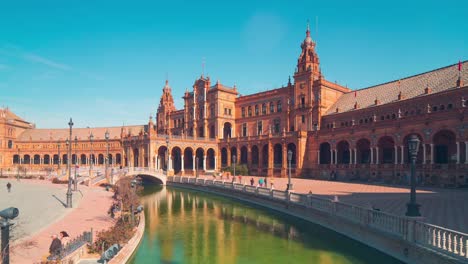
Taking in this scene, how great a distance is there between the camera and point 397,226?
598 inches

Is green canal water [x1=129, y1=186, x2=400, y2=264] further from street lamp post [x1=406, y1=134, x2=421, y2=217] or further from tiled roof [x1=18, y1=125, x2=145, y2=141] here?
tiled roof [x1=18, y1=125, x2=145, y2=141]

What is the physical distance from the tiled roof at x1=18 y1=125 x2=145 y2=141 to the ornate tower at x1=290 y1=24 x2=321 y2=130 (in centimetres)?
5519

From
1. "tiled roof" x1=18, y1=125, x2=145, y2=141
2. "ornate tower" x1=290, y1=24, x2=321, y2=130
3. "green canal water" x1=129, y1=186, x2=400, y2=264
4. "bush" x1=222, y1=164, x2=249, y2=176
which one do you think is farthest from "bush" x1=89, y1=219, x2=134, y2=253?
"tiled roof" x1=18, y1=125, x2=145, y2=141

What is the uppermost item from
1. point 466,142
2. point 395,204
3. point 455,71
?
point 455,71

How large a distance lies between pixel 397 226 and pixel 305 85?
1870 inches

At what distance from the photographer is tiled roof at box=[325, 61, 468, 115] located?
42688 mm

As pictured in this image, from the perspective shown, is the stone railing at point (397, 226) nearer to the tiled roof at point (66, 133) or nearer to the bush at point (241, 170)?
the bush at point (241, 170)

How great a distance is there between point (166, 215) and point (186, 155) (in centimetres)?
4843

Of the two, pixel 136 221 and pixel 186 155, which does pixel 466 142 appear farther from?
pixel 186 155

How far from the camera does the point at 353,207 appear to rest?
1941cm

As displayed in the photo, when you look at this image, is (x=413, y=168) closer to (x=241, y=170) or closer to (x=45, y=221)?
(x=45, y=221)

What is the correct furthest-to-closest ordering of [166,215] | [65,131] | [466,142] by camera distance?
[65,131]
[466,142]
[166,215]

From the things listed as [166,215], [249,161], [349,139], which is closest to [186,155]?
[249,161]

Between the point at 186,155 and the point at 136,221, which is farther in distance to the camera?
the point at 186,155
